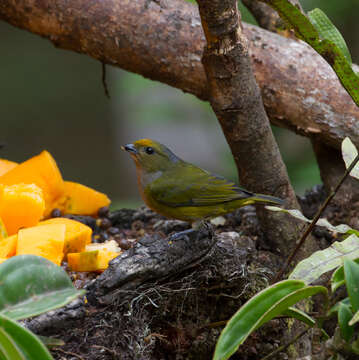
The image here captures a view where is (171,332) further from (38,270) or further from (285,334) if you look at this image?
(38,270)

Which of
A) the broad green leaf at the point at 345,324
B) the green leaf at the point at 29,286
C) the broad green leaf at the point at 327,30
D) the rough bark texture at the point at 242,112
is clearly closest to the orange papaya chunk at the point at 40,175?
the rough bark texture at the point at 242,112

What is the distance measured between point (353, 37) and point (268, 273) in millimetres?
2870

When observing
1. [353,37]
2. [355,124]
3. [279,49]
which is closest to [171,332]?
[355,124]

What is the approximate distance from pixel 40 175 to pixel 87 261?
63 cm

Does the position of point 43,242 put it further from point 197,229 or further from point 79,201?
point 79,201

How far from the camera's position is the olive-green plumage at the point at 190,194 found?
2547mm

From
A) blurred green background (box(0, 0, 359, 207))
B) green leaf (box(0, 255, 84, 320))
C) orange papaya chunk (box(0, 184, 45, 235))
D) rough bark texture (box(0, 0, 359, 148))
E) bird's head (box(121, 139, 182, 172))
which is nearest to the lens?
green leaf (box(0, 255, 84, 320))

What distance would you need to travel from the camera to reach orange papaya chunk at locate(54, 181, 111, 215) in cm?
297

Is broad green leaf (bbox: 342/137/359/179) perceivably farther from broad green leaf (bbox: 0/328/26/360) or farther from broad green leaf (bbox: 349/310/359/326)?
broad green leaf (bbox: 0/328/26/360)

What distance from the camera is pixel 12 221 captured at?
7.68 ft

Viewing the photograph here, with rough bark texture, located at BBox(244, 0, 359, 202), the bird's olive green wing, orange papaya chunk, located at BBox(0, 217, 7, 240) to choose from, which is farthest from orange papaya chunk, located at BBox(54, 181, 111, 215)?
rough bark texture, located at BBox(244, 0, 359, 202)

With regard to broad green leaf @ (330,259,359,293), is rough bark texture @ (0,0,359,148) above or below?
above

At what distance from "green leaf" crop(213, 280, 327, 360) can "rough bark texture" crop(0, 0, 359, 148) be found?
1.43 m

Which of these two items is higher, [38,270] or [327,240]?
[38,270]
